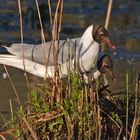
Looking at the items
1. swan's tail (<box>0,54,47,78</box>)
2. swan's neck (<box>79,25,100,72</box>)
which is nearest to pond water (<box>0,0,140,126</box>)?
swan's tail (<box>0,54,47,78</box>)

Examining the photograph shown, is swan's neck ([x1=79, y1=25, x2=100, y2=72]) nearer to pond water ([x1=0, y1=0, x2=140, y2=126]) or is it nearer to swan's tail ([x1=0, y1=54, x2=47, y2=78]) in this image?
pond water ([x1=0, y1=0, x2=140, y2=126])

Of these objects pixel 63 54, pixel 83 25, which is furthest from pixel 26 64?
pixel 83 25

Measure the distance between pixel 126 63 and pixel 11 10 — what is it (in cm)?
434

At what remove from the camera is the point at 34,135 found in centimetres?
573

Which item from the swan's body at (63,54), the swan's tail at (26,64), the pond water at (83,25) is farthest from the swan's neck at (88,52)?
the swan's tail at (26,64)

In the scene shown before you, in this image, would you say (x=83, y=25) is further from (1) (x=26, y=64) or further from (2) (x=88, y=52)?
Result: (2) (x=88, y=52)

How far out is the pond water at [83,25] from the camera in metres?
10.3

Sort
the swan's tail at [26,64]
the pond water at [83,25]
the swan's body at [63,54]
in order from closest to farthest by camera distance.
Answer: the swan's body at [63,54], the swan's tail at [26,64], the pond water at [83,25]

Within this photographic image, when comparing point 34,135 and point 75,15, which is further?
point 75,15

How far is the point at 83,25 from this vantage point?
13.7m

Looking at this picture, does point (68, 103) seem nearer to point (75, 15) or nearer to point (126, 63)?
point (126, 63)

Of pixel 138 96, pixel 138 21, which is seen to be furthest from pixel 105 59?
pixel 138 21

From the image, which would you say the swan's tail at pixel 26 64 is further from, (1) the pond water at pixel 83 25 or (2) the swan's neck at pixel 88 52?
(2) the swan's neck at pixel 88 52

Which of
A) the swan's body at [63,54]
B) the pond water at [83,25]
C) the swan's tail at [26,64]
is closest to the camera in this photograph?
the swan's body at [63,54]
